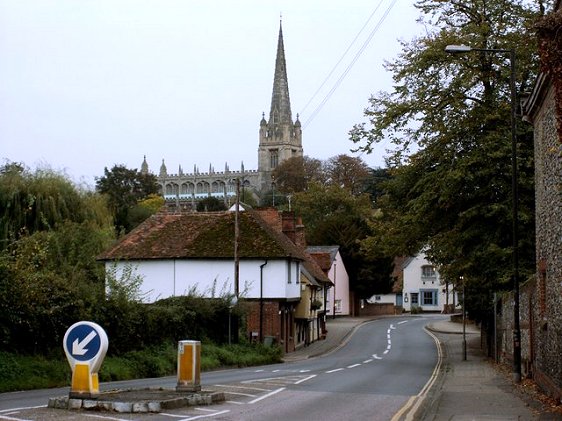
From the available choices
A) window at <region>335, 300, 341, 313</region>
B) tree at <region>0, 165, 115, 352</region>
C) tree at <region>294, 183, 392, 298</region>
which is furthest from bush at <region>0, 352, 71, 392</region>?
window at <region>335, 300, 341, 313</region>

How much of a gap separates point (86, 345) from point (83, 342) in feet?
0.27

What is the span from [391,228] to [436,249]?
2.26 meters

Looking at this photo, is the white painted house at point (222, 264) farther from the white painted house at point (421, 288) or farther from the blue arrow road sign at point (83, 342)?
the white painted house at point (421, 288)

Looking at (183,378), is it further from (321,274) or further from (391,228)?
(321,274)

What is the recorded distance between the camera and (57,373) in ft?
75.4

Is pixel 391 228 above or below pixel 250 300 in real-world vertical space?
above

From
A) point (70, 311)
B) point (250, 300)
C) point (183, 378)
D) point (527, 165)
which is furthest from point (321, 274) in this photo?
point (183, 378)

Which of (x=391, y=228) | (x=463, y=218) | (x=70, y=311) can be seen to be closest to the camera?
(x=70, y=311)

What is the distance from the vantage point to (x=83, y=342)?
14.2 metres

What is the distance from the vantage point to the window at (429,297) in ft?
327

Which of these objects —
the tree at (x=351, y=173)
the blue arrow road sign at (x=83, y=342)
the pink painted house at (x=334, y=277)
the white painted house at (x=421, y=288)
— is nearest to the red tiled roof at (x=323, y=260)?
the pink painted house at (x=334, y=277)

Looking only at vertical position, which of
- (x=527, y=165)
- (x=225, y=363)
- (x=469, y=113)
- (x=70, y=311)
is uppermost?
(x=469, y=113)

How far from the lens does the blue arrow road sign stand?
46.4 feet

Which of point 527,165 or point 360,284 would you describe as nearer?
point 527,165
